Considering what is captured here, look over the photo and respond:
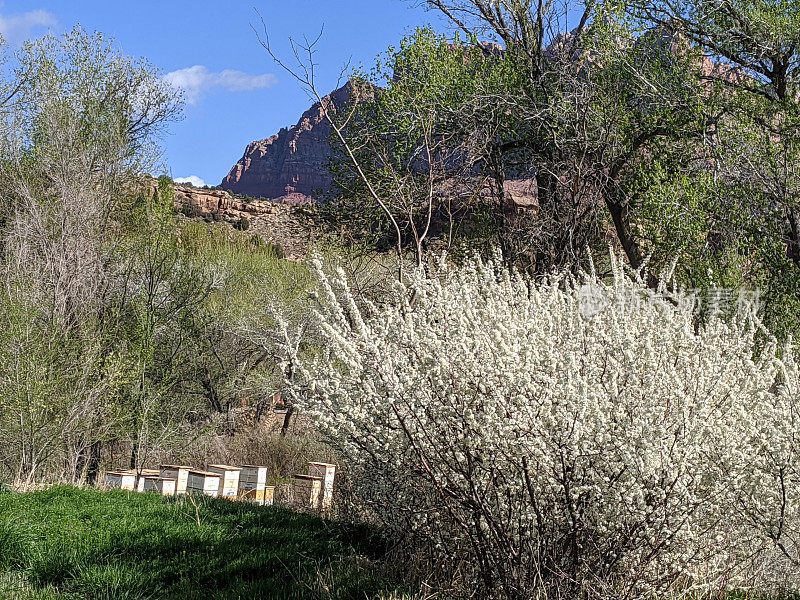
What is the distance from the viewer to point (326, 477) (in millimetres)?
7910

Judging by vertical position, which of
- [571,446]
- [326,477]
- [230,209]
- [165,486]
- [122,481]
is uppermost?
[230,209]

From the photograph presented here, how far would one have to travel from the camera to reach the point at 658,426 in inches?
148

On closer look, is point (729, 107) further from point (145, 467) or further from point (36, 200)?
point (36, 200)

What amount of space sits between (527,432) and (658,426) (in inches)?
27.7

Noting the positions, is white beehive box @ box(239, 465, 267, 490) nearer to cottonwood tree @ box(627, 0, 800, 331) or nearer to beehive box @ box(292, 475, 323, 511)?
beehive box @ box(292, 475, 323, 511)

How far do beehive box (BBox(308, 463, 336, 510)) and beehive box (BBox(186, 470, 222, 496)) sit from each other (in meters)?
1.08

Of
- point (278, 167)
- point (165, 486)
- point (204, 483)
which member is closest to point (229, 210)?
point (165, 486)

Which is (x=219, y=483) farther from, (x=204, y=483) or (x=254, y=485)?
(x=254, y=485)

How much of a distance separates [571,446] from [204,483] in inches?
213

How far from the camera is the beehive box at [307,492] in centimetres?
771

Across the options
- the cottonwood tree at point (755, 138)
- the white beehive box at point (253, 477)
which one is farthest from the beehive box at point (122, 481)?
the cottonwood tree at point (755, 138)

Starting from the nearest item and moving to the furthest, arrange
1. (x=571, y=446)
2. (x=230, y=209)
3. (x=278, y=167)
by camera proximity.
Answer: (x=571, y=446) < (x=230, y=209) < (x=278, y=167)

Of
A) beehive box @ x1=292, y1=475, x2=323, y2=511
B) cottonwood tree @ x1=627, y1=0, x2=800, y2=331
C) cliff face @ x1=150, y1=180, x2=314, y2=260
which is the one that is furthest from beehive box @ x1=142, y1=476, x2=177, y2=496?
cliff face @ x1=150, y1=180, x2=314, y2=260

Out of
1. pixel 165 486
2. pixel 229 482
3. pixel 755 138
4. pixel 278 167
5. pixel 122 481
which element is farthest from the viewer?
pixel 278 167
